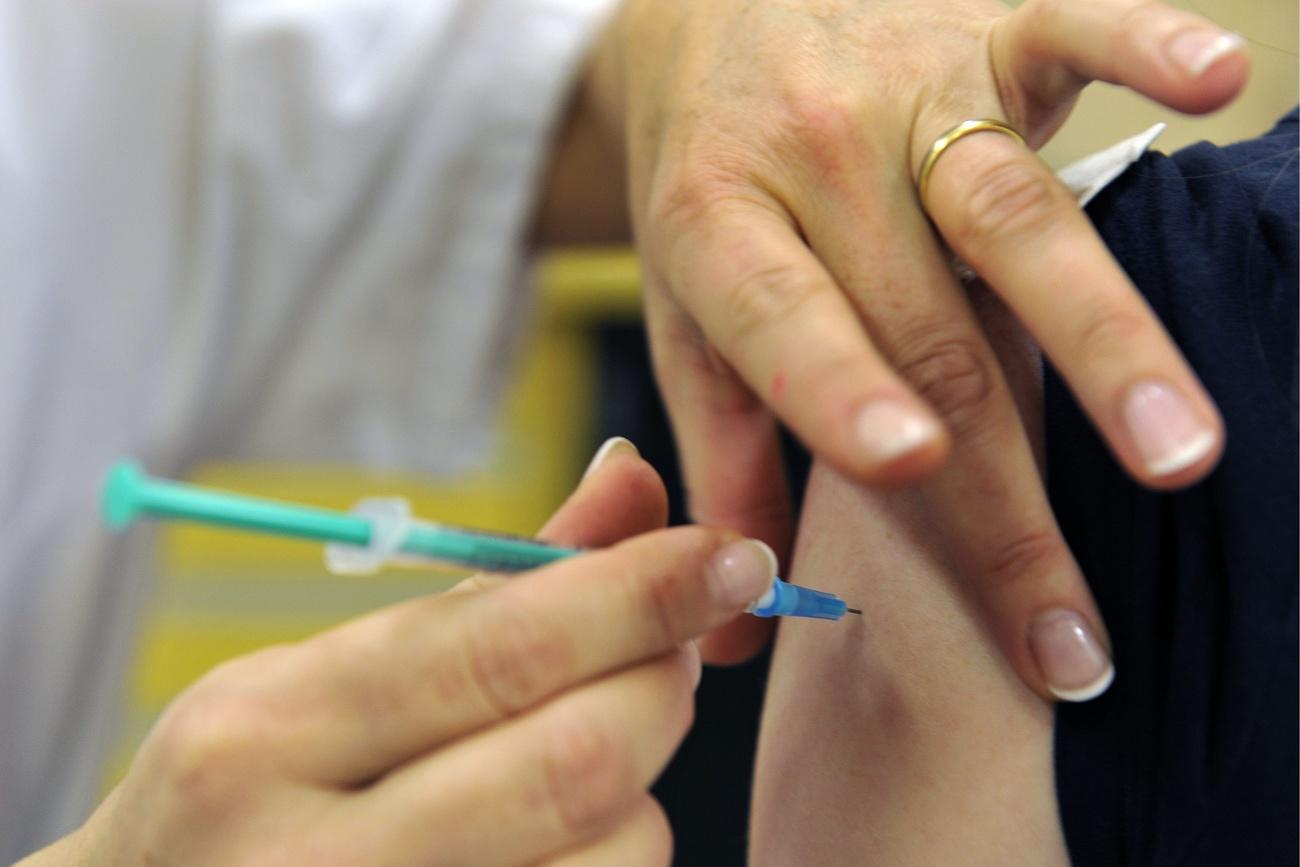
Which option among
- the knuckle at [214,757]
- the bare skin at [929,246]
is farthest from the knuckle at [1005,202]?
the knuckle at [214,757]

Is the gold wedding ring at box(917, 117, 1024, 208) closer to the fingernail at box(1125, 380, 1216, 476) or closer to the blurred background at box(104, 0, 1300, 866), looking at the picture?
the fingernail at box(1125, 380, 1216, 476)

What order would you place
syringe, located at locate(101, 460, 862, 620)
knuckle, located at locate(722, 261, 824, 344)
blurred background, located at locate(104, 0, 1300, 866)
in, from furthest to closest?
blurred background, located at locate(104, 0, 1300, 866) → knuckle, located at locate(722, 261, 824, 344) → syringe, located at locate(101, 460, 862, 620)

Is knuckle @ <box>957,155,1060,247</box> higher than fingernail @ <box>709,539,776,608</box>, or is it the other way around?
knuckle @ <box>957,155,1060,247</box>

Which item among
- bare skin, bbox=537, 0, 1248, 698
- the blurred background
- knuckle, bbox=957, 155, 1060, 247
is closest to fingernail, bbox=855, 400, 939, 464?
bare skin, bbox=537, 0, 1248, 698

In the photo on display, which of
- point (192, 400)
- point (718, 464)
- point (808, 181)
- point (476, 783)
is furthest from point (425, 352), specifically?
point (476, 783)

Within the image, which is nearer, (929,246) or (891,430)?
(891,430)

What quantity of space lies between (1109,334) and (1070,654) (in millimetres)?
140

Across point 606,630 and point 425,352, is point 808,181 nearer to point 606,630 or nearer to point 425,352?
point 606,630

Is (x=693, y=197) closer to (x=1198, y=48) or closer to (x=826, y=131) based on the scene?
(x=826, y=131)

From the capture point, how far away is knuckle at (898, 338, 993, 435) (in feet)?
1.60

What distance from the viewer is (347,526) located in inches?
15.5

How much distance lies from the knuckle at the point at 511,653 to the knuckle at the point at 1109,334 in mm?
216

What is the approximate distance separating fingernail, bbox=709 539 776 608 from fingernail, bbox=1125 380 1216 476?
138 millimetres

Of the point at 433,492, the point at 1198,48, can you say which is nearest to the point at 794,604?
the point at 1198,48
